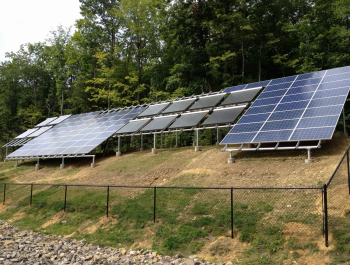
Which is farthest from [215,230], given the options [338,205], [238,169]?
Result: [238,169]

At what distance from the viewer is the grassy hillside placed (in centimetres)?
887

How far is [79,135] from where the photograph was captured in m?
27.9

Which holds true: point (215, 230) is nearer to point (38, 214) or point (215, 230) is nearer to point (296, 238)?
point (296, 238)

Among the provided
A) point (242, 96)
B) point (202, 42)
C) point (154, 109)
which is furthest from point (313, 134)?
point (202, 42)

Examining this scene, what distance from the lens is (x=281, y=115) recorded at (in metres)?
16.5

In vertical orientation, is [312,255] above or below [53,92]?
below

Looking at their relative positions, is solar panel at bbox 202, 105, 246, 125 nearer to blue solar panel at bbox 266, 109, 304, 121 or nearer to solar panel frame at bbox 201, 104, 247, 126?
solar panel frame at bbox 201, 104, 247, 126

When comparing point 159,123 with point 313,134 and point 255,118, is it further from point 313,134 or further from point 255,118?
point 313,134

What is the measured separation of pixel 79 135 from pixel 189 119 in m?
12.2

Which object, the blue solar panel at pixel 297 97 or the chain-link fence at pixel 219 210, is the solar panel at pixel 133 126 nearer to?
the chain-link fence at pixel 219 210

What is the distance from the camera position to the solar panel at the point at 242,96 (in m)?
21.2

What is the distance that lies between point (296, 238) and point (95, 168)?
1715cm

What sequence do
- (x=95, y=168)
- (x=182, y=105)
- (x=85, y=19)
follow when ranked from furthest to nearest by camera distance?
(x=85, y=19) → (x=182, y=105) → (x=95, y=168)

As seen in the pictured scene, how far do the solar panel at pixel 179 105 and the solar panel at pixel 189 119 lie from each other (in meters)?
1.58
